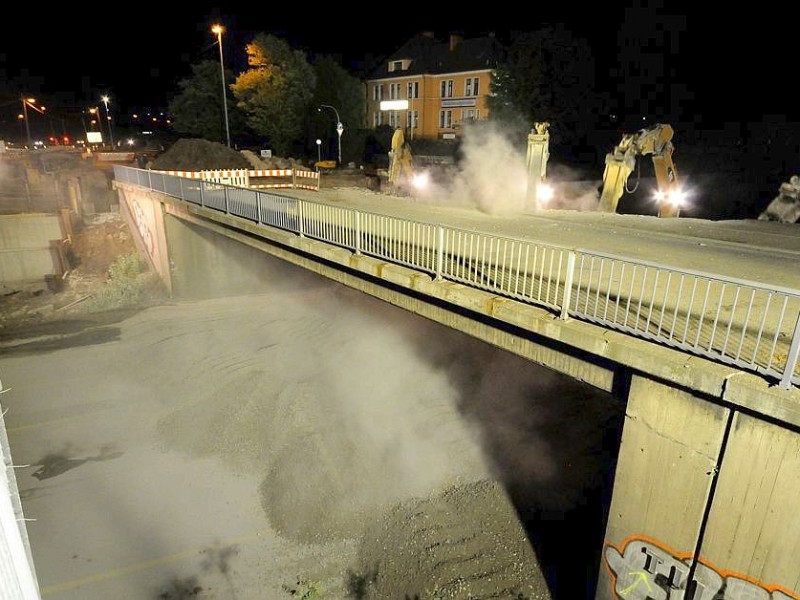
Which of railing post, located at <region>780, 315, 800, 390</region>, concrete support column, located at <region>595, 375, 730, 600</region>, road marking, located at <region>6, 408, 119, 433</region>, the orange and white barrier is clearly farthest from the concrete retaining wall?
railing post, located at <region>780, 315, 800, 390</region>

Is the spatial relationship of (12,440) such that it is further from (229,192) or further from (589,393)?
(589,393)

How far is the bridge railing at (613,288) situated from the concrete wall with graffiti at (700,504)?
25.1 inches

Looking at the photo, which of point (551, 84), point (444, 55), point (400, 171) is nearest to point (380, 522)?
point (400, 171)

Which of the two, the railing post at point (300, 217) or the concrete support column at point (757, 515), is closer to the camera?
the concrete support column at point (757, 515)

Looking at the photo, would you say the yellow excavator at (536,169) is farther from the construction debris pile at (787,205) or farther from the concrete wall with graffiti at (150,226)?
the concrete wall with graffiti at (150,226)

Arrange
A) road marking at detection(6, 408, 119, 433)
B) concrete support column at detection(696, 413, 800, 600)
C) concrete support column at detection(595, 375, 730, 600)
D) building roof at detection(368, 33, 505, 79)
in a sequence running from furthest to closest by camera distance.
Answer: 1. building roof at detection(368, 33, 505, 79)
2. road marking at detection(6, 408, 119, 433)
3. concrete support column at detection(595, 375, 730, 600)
4. concrete support column at detection(696, 413, 800, 600)

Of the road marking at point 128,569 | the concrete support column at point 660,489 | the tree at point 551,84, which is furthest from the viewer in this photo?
the tree at point 551,84

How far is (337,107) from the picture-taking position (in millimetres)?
45656

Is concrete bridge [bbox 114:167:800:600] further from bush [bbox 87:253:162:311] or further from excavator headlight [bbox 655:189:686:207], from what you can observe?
bush [bbox 87:253:162:311]

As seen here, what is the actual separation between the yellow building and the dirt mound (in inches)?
608

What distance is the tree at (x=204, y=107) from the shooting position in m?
48.6

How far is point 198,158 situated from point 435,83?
26.0m

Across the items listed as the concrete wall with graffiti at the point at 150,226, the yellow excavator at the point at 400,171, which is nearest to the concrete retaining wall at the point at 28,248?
the concrete wall with graffiti at the point at 150,226

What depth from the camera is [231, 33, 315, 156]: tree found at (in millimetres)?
44094
